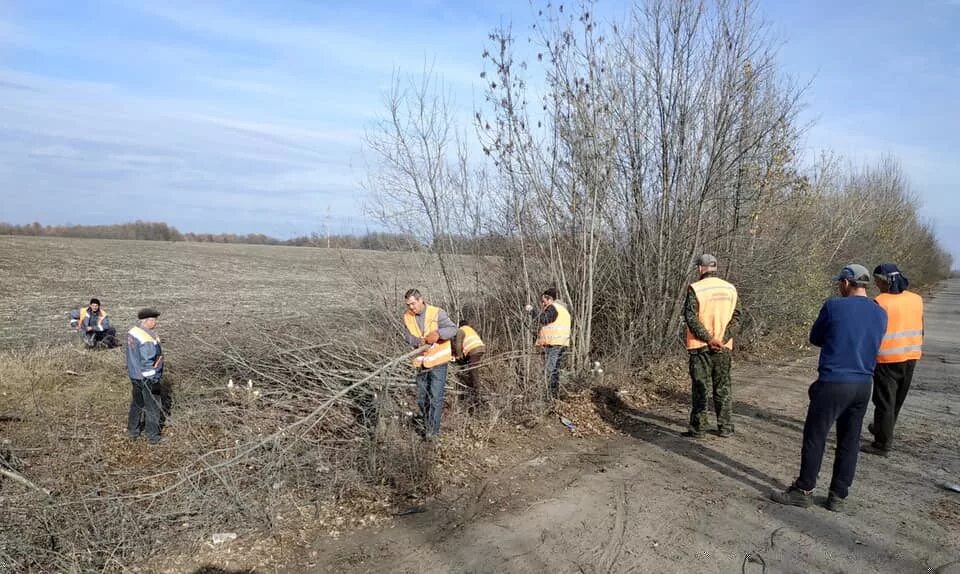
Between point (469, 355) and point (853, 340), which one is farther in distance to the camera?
point (469, 355)

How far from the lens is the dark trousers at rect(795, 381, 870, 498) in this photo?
15.3 feet

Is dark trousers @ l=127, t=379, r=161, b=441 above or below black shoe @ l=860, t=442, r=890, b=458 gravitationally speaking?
below

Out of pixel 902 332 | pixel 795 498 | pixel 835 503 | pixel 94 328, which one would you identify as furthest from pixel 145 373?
pixel 902 332

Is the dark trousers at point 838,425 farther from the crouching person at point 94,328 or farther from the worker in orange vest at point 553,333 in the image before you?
the crouching person at point 94,328

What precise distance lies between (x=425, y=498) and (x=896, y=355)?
16.0 feet

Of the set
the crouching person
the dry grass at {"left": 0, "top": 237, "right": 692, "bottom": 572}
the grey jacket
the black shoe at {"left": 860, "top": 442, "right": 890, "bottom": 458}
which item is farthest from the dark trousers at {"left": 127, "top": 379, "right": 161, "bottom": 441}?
the black shoe at {"left": 860, "top": 442, "right": 890, "bottom": 458}

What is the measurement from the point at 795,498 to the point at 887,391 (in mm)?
2070

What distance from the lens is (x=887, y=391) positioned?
6105 mm


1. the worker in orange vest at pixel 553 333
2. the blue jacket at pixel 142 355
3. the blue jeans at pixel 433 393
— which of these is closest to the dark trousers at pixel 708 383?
the worker in orange vest at pixel 553 333

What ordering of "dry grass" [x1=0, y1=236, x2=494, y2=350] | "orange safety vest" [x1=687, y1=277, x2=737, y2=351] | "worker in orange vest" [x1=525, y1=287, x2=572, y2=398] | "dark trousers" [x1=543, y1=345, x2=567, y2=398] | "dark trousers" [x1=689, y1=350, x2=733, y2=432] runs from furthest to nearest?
"dry grass" [x1=0, y1=236, x2=494, y2=350], "worker in orange vest" [x1=525, y1=287, x2=572, y2=398], "dark trousers" [x1=543, y1=345, x2=567, y2=398], "dark trousers" [x1=689, y1=350, x2=733, y2=432], "orange safety vest" [x1=687, y1=277, x2=737, y2=351]

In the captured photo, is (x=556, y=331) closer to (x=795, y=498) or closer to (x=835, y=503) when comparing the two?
(x=795, y=498)

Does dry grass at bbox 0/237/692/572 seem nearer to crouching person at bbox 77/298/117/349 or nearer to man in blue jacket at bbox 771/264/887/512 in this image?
crouching person at bbox 77/298/117/349

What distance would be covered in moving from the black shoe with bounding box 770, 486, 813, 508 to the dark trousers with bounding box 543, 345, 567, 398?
11.4ft

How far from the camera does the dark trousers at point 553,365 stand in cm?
824
